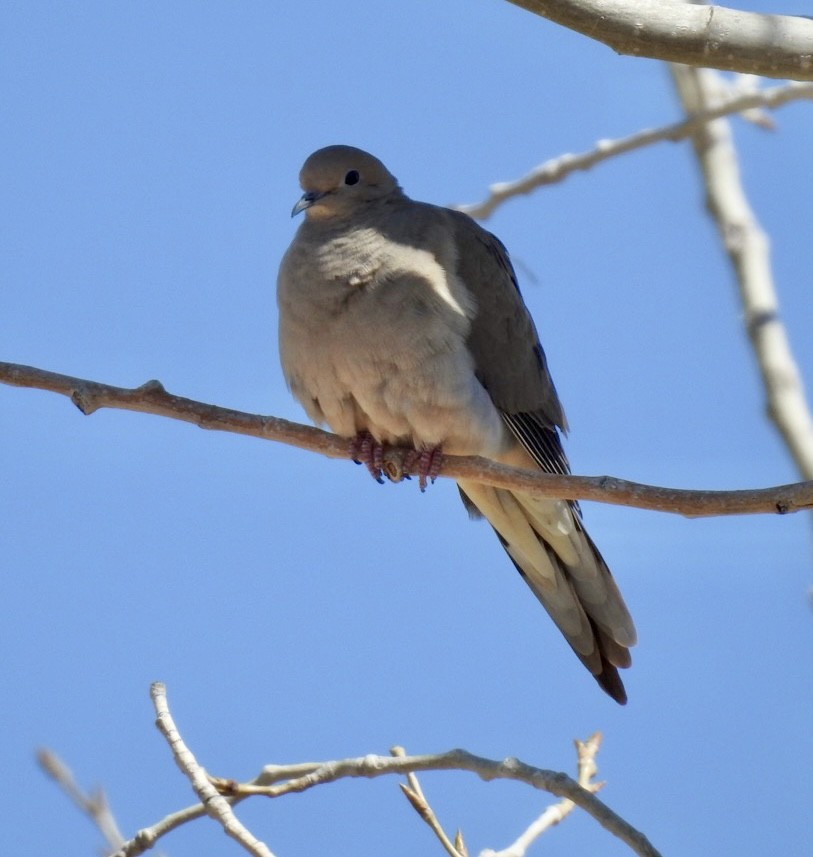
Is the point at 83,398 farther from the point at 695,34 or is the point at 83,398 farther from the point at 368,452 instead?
the point at 695,34

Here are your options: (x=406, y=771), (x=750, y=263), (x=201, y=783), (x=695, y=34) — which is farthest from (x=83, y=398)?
(x=750, y=263)

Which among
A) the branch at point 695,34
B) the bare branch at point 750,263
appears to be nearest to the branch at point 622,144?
the bare branch at point 750,263

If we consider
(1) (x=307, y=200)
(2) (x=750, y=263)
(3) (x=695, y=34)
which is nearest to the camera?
(3) (x=695, y=34)

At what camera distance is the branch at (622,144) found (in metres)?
4.50

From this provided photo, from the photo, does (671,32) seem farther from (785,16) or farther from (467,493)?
(467,493)

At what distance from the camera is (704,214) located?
5.25m

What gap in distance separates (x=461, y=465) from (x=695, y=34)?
129 cm

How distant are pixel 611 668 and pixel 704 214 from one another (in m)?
2.04

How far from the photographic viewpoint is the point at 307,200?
433 centimetres

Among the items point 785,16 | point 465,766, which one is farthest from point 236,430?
point 785,16

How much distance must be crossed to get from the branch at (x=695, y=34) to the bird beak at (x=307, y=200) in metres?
1.65

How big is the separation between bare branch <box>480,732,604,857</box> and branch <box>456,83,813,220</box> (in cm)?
207

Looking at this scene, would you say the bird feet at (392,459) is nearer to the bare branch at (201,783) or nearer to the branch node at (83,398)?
the branch node at (83,398)

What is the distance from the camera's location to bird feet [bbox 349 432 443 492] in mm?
3865
